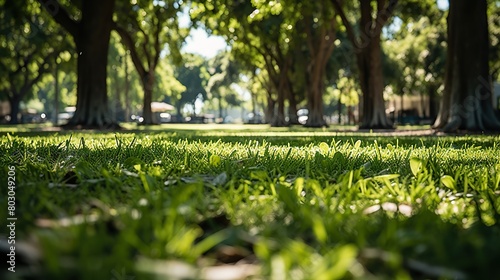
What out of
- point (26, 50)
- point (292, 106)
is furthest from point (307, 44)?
point (26, 50)

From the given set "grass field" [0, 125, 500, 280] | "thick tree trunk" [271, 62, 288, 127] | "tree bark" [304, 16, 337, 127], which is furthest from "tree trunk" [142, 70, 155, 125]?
"grass field" [0, 125, 500, 280]

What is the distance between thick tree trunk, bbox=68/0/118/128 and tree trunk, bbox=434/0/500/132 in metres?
10.2

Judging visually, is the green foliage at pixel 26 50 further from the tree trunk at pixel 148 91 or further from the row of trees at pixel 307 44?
the tree trunk at pixel 148 91

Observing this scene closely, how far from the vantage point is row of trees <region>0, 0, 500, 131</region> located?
42.0 ft

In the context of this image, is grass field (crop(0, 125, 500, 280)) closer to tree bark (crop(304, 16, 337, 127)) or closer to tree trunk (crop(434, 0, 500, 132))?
tree trunk (crop(434, 0, 500, 132))

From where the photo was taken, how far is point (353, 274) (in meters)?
0.97

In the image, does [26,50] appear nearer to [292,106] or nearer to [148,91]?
[148,91]

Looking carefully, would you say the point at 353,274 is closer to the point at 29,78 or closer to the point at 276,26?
the point at 276,26

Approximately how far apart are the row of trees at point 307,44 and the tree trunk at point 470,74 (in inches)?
1.0

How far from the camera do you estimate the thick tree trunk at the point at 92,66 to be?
50.6ft

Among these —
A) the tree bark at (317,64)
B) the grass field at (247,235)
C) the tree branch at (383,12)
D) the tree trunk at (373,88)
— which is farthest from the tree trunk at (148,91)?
the grass field at (247,235)

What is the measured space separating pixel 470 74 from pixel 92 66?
11.0 m

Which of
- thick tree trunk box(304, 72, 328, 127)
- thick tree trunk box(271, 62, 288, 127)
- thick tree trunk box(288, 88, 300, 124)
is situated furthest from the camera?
thick tree trunk box(288, 88, 300, 124)

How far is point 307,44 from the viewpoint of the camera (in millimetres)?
31797
